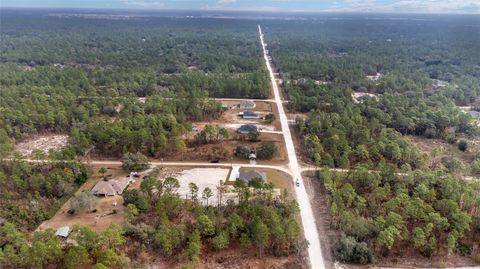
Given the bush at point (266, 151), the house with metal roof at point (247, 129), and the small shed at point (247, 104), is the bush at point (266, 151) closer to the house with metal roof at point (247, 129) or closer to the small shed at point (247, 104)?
the house with metal roof at point (247, 129)

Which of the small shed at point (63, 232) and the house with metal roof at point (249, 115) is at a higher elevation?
the small shed at point (63, 232)

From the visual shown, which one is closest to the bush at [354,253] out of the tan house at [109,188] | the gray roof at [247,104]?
the tan house at [109,188]

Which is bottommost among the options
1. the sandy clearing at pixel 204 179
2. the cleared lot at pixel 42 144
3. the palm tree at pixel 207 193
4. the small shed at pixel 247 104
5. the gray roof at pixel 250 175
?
the small shed at pixel 247 104

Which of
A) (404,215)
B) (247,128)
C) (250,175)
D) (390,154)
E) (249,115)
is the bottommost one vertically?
(249,115)

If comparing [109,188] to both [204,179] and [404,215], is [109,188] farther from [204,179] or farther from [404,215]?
[404,215]

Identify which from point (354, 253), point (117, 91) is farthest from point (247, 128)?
point (117, 91)

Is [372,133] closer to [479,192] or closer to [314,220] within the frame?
[479,192]
